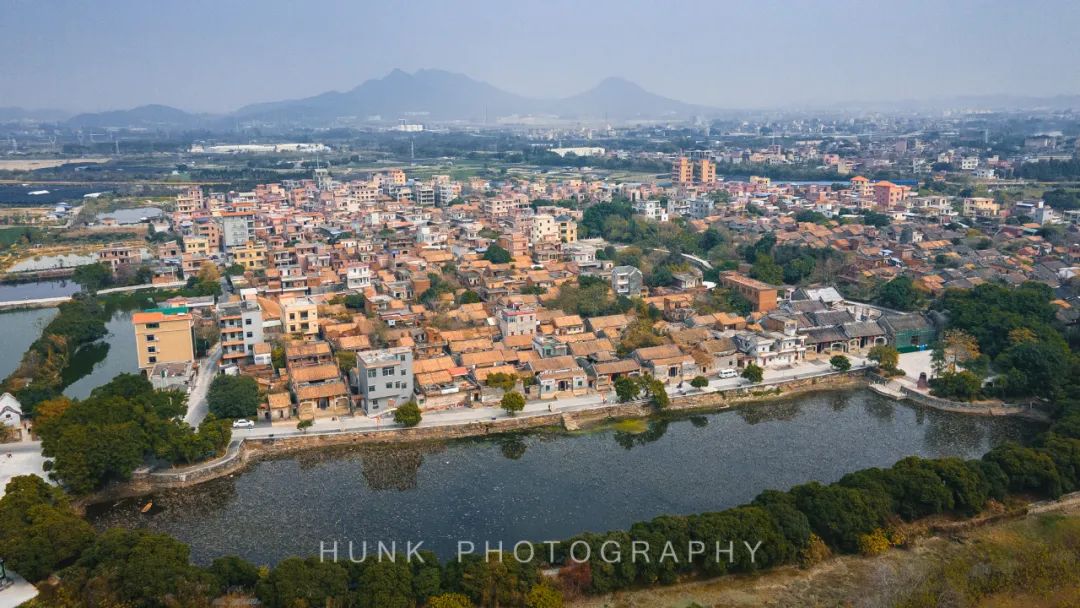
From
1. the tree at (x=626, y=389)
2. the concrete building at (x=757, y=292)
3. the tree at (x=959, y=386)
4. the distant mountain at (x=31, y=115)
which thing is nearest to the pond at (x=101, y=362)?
the tree at (x=626, y=389)

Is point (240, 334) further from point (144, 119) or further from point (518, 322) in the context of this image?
point (144, 119)

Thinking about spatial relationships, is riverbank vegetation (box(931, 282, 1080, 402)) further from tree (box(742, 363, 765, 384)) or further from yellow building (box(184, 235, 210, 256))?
yellow building (box(184, 235, 210, 256))

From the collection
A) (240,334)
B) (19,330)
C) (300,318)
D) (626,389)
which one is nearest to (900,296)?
(626,389)

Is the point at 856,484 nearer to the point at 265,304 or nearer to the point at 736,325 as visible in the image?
the point at 736,325

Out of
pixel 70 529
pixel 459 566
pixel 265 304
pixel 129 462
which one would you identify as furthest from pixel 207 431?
pixel 265 304

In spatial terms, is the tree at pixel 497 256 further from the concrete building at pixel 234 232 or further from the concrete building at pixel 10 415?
the concrete building at pixel 10 415
